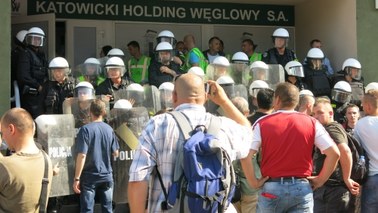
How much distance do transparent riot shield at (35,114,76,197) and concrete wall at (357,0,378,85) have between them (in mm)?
6301

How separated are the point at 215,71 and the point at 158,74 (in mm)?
989

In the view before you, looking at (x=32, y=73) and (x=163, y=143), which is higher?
(x=32, y=73)

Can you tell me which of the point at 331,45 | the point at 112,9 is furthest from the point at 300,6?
the point at 112,9

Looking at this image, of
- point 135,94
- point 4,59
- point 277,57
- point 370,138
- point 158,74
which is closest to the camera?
point 370,138

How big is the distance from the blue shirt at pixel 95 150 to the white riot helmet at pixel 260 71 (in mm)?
3559

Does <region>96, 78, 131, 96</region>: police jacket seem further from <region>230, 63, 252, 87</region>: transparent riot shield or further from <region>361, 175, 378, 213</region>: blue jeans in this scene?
<region>361, 175, 378, 213</region>: blue jeans

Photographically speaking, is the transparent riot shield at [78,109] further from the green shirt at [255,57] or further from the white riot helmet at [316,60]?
the white riot helmet at [316,60]

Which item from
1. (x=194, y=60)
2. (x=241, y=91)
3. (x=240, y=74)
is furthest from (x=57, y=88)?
(x=240, y=74)

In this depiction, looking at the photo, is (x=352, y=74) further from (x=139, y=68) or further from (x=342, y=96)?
(x=139, y=68)

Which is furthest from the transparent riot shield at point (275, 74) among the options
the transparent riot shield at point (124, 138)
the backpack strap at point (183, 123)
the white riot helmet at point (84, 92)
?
the backpack strap at point (183, 123)

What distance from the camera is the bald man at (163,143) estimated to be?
3.78 metres

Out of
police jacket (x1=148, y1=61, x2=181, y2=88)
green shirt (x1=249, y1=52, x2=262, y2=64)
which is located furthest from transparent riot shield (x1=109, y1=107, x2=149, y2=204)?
A: green shirt (x1=249, y1=52, x2=262, y2=64)

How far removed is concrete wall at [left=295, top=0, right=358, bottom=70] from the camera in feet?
41.2

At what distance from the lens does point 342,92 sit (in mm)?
10703
